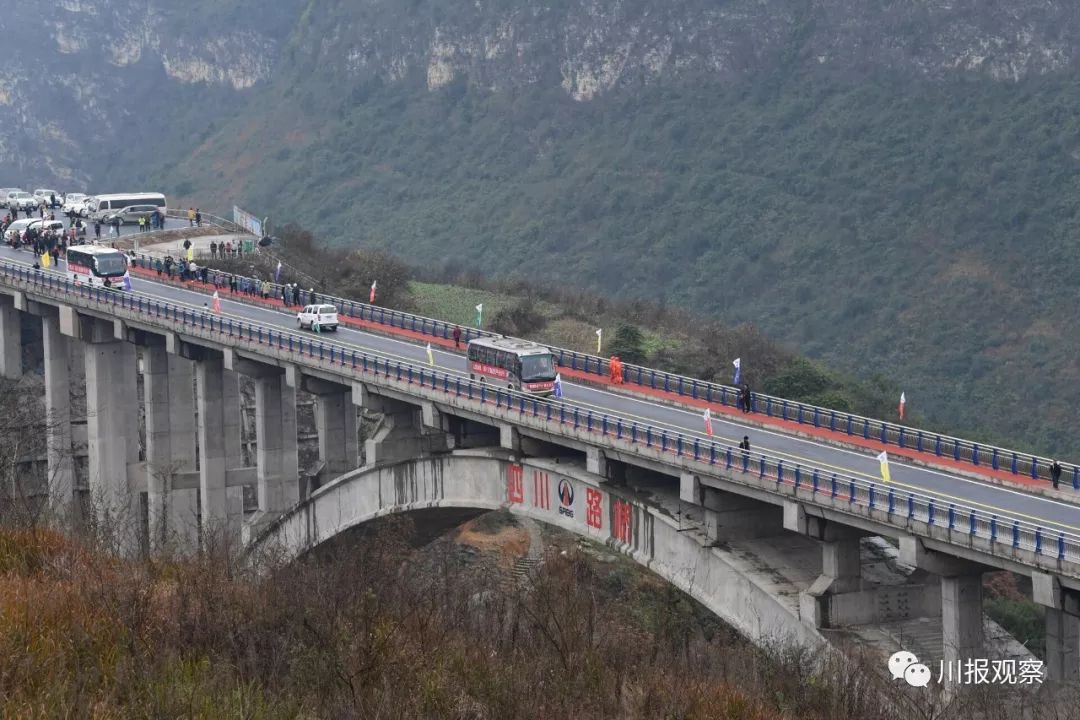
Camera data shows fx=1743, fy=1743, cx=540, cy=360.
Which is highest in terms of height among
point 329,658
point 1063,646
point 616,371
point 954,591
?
point 616,371

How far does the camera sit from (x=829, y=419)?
51531mm

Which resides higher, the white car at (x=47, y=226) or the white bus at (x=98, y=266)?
the white car at (x=47, y=226)

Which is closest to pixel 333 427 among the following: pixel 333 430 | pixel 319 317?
pixel 333 430

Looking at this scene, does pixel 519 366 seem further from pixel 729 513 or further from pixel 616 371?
pixel 729 513

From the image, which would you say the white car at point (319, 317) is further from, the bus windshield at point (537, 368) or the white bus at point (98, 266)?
the bus windshield at point (537, 368)

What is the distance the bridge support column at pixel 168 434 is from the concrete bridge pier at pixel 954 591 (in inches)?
1535

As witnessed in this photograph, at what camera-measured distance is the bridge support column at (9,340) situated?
83188 millimetres

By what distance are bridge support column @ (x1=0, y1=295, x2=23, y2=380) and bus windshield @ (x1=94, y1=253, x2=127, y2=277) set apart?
27.0 feet

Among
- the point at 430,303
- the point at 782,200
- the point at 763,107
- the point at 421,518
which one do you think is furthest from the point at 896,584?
the point at 763,107

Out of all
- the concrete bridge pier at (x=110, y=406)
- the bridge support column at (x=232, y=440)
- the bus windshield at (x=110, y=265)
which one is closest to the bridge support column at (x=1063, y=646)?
the bridge support column at (x=232, y=440)

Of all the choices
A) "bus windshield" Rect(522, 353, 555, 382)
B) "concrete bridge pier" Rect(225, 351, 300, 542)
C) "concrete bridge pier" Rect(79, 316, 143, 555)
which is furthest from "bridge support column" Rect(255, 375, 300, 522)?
"bus windshield" Rect(522, 353, 555, 382)

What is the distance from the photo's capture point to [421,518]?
58.7 metres

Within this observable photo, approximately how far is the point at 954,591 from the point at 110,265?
49.4m

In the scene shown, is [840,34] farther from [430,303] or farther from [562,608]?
[562,608]
